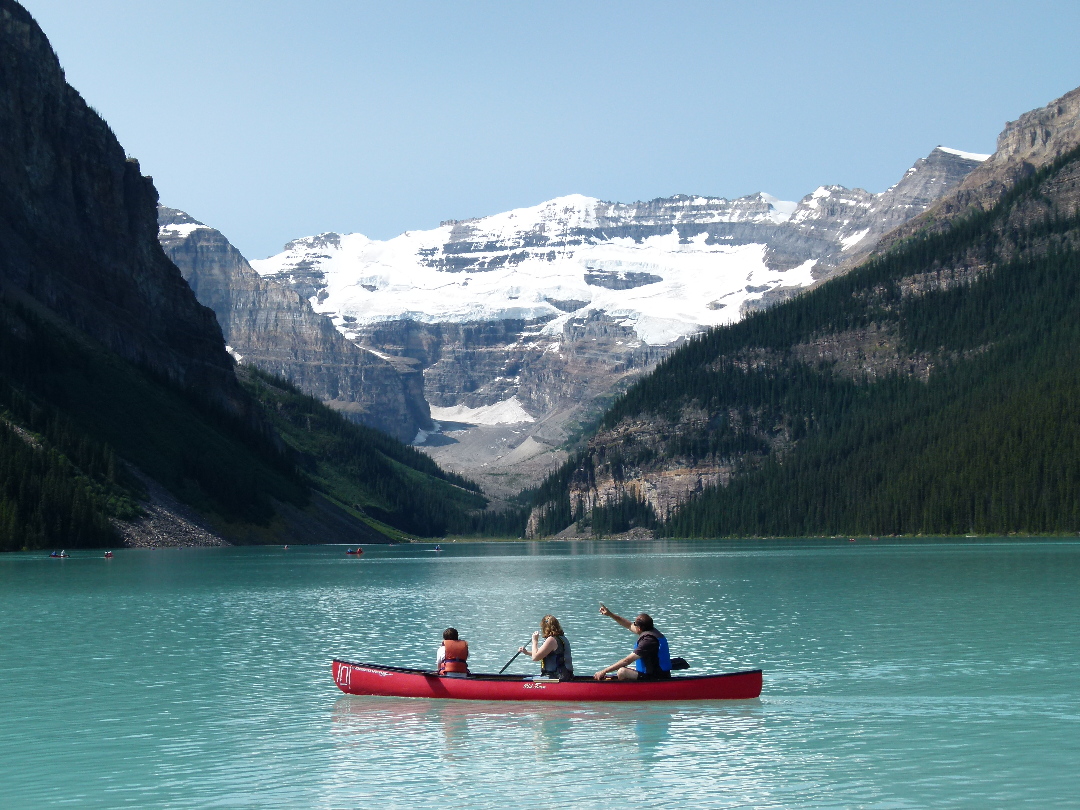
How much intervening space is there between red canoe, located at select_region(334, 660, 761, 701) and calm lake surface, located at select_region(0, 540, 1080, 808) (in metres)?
0.61

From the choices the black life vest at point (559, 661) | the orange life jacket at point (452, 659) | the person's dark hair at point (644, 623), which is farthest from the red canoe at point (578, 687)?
the person's dark hair at point (644, 623)

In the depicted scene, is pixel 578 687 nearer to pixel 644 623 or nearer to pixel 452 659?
pixel 644 623

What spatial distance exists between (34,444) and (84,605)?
9826 centimetres

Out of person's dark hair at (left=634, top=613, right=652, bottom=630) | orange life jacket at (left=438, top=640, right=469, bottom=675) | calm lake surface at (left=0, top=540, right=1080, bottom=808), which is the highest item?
person's dark hair at (left=634, top=613, right=652, bottom=630)

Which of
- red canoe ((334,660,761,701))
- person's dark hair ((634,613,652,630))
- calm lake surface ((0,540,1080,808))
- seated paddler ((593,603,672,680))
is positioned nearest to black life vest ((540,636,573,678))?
red canoe ((334,660,761,701))

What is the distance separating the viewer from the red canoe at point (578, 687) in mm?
44656

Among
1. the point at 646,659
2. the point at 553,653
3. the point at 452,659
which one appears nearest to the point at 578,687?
the point at 553,653

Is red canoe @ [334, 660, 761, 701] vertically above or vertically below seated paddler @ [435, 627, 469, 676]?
below

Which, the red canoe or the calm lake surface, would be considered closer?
the calm lake surface

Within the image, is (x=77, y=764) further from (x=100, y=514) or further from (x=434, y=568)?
(x=100, y=514)

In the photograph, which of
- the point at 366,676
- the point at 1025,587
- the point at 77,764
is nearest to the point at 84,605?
the point at 366,676

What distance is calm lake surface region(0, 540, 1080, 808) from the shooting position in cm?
3338

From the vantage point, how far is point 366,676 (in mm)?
47469

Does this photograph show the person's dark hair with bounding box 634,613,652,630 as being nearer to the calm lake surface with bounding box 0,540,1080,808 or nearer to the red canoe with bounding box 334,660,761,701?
the red canoe with bounding box 334,660,761,701
